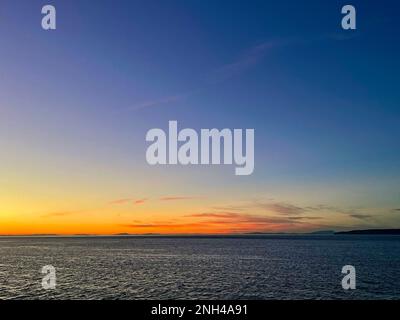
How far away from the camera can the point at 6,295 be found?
115 feet

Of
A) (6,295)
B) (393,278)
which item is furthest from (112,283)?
(393,278)

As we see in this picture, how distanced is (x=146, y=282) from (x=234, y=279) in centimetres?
960

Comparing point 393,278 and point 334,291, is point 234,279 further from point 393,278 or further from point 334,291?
point 393,278
